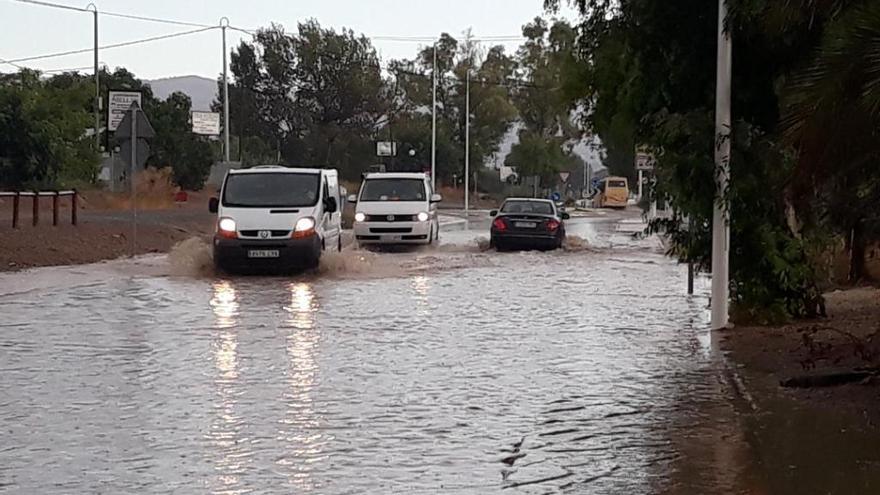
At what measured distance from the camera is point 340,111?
266 ft

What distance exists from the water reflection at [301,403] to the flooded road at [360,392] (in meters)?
0.02

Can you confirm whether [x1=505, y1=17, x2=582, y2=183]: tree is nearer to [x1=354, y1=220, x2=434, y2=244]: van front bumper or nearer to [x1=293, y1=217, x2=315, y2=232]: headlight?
[x1=354, y1=220, x2=434, y2=244]: van front bumper

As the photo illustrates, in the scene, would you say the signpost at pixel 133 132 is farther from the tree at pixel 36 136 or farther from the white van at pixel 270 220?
the tree at pixel 36 136

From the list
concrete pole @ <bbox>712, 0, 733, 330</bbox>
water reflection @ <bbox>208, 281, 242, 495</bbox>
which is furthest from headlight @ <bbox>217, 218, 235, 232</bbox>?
concrete pole @ <bbox>712, 0, 733, 330</bbox>

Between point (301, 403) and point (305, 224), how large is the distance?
1228 cm

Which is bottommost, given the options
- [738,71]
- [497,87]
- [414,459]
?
[414,459]

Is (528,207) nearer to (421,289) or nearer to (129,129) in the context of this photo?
(129,129)

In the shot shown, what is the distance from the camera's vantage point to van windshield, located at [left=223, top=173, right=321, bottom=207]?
897 inches

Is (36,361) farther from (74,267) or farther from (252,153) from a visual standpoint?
(252,153)

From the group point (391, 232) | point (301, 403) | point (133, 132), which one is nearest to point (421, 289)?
point (133, 132)

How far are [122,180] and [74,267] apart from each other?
28417mm

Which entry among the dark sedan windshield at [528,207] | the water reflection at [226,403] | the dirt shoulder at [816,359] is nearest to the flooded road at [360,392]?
the water reflection at [226,403]

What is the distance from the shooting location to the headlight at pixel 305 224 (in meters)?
22.2

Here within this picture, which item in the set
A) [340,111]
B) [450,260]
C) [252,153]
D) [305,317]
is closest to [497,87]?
[340,111]
